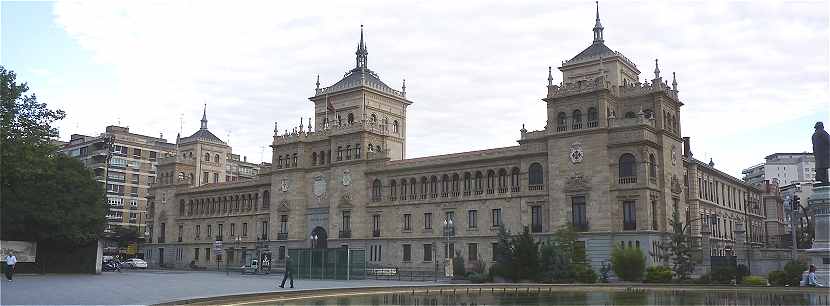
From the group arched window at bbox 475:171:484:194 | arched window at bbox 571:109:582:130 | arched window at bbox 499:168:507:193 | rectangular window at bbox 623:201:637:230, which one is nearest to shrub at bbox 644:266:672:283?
rectangular window at bbox 623:201:637:230

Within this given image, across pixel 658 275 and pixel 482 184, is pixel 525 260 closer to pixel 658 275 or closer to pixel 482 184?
pixel 658 275

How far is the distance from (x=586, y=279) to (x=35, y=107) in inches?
1423

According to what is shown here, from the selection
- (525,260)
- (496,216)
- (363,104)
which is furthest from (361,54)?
(525,260)

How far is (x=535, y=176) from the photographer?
6144cm

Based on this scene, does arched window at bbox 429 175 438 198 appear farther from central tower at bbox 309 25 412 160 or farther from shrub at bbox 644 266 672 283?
shrub at bbox 644 266 672 283

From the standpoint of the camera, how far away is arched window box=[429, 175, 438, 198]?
6825 centimetres

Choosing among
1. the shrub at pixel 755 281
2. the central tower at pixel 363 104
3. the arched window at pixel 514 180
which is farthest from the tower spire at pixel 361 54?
the shrub at pixel 755 281

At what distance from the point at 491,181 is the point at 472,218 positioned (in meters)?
3.67

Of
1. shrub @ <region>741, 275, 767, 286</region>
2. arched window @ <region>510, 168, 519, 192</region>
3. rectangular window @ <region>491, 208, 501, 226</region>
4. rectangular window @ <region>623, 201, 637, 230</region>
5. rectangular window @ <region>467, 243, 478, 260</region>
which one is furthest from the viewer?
rectangular window @ <region>467, 243, 478, 260</region>

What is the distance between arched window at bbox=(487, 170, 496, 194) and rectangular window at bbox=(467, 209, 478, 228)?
2.28 meters

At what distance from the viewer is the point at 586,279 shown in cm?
4666

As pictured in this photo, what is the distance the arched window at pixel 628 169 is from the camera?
55.6 metres

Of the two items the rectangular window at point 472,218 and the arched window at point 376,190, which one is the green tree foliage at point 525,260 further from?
the arched window at point 376,190

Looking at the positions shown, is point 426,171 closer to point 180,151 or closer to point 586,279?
point 586,279
